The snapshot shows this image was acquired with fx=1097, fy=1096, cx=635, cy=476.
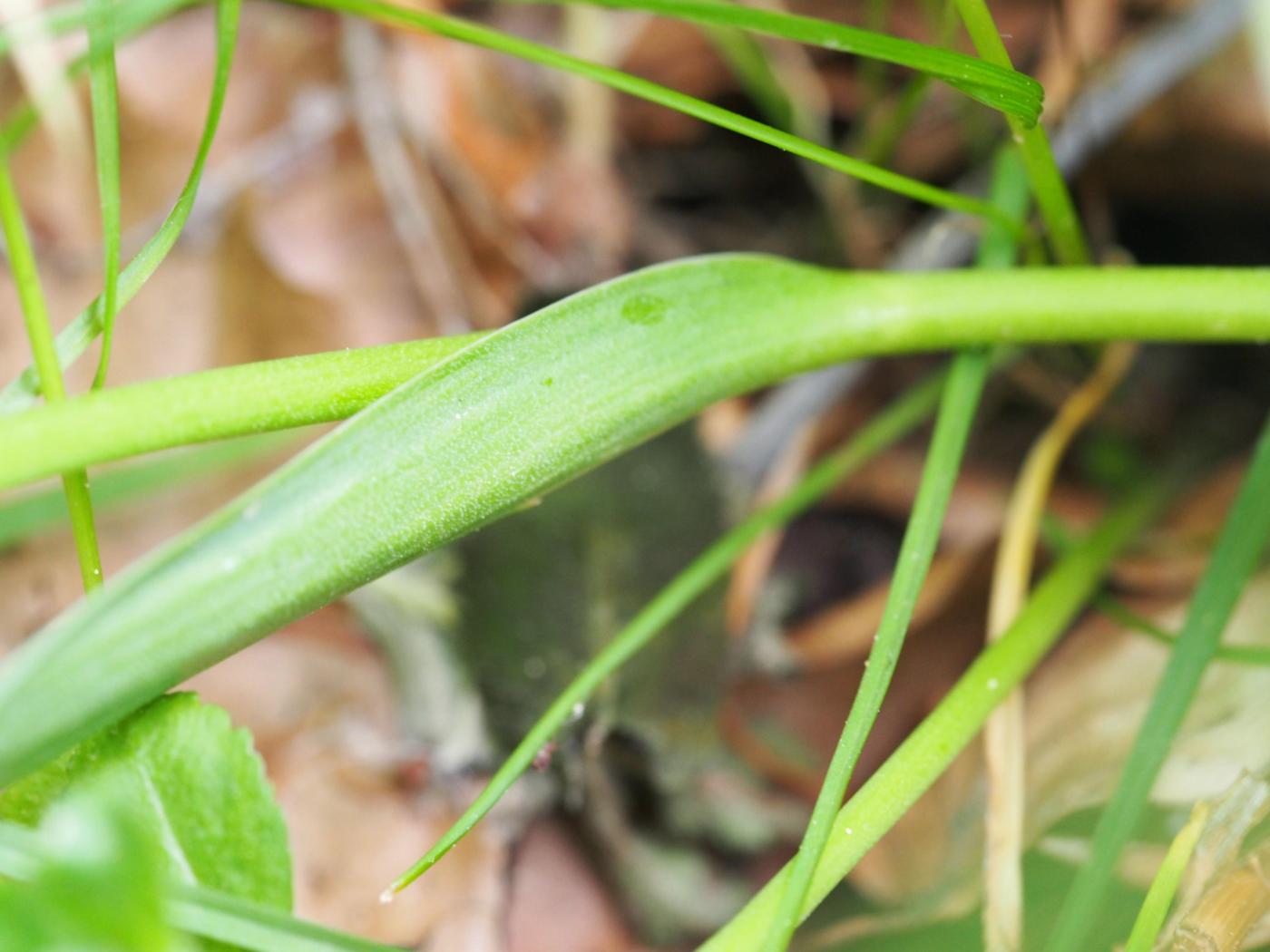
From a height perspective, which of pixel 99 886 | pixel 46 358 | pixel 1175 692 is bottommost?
pixel 99 886

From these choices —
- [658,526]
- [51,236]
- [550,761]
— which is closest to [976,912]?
[550,761]

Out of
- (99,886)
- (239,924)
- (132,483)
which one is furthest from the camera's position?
(132,483)

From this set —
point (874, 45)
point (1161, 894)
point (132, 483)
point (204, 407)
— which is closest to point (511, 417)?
point (204, 407)

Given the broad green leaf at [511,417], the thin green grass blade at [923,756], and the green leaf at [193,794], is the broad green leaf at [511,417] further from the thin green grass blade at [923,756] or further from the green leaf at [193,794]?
the thin green grass blade at [923,756]

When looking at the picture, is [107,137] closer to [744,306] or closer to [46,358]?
[46,358]

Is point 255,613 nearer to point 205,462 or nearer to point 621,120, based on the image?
point 205,462

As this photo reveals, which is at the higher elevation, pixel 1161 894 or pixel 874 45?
pixel 874 45

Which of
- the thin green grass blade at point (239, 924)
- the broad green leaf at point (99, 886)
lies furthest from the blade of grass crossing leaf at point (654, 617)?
the broad green leaf at point (99, 886)

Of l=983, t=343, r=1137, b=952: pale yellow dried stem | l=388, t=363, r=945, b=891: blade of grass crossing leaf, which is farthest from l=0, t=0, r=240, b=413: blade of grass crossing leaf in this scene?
l=983, t=343, r=1137, b=952: pale yellow dried stem
